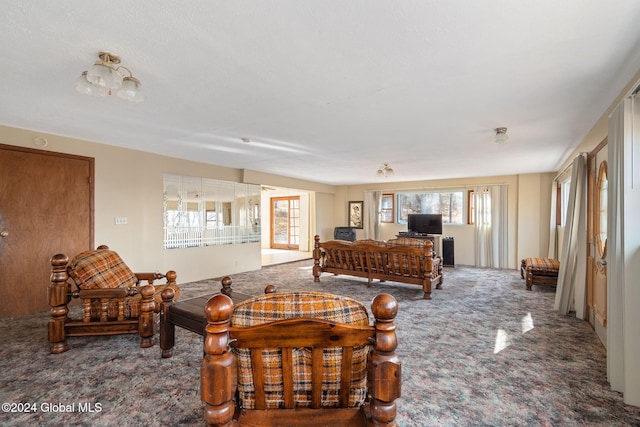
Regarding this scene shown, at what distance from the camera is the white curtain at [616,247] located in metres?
2.03

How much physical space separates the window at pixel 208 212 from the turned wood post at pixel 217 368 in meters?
4.92

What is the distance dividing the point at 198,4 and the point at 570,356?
3770 mm

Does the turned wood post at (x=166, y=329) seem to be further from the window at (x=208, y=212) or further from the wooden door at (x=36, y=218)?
the window at (x=208, y=212)

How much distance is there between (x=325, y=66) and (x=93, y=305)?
116 inches

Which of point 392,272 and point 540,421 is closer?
point 540,421

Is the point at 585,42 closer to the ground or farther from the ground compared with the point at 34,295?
farther from the ground

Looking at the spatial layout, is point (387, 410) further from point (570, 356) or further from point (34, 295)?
point (34, 295)

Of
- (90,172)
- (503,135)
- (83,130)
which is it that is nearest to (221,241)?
(90,172)

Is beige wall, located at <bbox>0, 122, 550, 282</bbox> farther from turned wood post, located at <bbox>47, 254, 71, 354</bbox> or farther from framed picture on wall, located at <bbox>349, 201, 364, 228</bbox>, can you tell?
turned wood post, located at <bbox>47, 254, 71, 354</bbox>

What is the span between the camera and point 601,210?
10.7 feet

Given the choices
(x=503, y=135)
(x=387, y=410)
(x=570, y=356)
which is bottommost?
(x=570, y=356)

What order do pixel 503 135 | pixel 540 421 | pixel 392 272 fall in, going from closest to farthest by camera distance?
1. pixel 540 421
2. pixel 503 135
3. pixel 392 272

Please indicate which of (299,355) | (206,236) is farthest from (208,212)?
(299,355)

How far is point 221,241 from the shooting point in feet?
20.3
